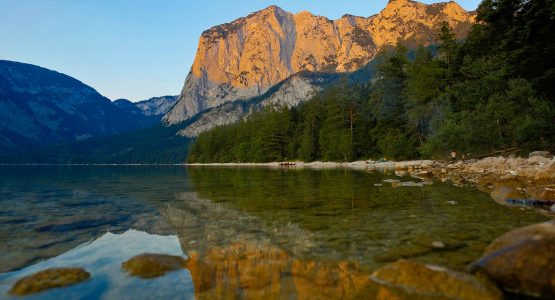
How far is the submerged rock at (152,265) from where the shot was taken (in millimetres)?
6246

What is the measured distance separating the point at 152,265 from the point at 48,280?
166 cm

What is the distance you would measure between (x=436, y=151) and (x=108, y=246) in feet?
134

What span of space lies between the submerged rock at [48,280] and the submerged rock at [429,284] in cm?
513

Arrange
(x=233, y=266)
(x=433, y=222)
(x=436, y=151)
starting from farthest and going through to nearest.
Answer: (x=436, y=151) < (x=433, y=222) < (x=233, y=266)

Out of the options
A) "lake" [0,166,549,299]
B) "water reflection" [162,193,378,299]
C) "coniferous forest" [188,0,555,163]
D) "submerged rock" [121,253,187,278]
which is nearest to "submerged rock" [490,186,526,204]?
"lake" [0,166,549,299]

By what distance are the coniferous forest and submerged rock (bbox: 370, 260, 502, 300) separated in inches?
1022

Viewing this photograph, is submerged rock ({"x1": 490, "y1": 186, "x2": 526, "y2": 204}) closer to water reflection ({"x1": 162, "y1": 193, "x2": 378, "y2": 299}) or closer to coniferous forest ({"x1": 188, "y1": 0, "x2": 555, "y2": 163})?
water reflection ({"x1": 162, "y1": 193, "x2": 378, "y2": 299})

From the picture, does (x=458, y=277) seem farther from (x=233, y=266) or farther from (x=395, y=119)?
(x=395, y=119)

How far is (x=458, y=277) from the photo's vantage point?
4918 mm

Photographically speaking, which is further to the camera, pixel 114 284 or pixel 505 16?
pixel 505 16

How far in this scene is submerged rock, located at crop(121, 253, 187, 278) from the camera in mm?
6246

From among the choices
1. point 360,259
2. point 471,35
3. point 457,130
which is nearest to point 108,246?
point 360,259

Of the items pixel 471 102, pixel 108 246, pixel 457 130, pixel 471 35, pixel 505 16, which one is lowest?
pixel 108 246

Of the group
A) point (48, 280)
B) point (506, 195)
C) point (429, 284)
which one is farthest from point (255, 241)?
point (506, 195)
